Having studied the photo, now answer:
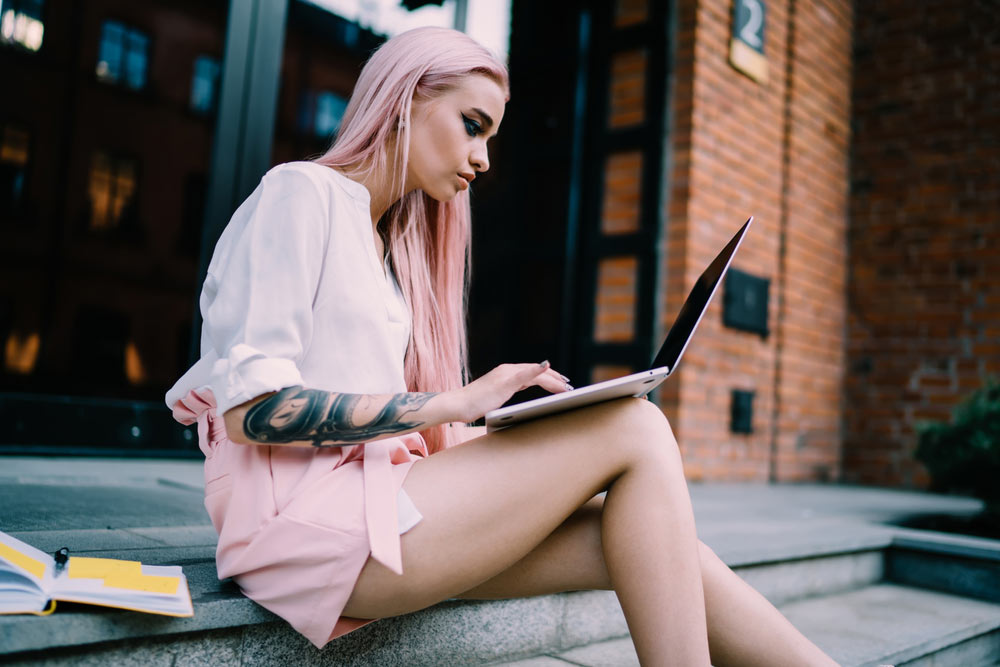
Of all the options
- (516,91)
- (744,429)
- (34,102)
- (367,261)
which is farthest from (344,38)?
(367,261)

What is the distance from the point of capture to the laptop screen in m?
1.16

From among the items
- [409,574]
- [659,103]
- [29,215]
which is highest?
[659,103]

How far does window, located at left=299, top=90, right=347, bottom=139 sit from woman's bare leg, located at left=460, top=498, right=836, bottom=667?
468 cm

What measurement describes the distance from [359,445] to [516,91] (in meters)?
3.60

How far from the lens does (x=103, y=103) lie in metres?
5.91

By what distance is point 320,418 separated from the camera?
105 cm

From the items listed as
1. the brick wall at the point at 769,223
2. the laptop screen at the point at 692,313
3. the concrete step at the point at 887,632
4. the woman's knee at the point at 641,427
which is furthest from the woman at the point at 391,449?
the brick wall at the point at 769,223

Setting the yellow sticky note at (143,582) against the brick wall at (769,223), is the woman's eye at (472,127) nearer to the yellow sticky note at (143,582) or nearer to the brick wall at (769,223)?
the yellow sticky note at (143,582)

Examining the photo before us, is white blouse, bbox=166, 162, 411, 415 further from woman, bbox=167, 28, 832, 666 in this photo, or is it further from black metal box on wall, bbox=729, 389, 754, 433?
black metal box on wall, bbox=729, 389, 754, 433

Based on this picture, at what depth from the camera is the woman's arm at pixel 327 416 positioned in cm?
103

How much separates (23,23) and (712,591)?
5.28 metres

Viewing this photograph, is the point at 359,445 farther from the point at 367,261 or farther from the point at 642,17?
the point at 642,17

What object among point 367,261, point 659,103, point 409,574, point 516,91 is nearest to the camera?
point 409,574

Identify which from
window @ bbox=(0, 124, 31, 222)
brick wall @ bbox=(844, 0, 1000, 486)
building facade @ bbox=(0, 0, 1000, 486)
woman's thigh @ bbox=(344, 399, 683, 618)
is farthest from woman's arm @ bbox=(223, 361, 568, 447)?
window @ bbox=(0, 124, 31, 222)
